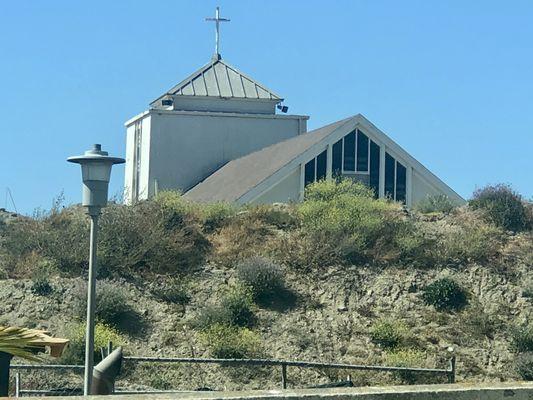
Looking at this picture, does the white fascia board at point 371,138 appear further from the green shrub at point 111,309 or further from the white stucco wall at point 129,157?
the white stucco wall at point 129,157

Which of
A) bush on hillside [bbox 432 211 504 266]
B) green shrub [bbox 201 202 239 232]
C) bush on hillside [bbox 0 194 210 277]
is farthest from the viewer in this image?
green shrub [bbox 201 202 239 232]

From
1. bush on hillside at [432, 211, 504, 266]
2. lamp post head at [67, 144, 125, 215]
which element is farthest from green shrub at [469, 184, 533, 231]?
lamp post head at [67, 144, 125, 215]

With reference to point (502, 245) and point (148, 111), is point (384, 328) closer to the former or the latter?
point (502, 245)

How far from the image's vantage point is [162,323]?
2494cm

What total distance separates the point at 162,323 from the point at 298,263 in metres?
4.60

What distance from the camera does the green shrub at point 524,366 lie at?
74.1 ft

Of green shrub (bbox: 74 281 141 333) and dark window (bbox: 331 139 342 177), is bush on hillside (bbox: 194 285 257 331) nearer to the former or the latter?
green shrub (bbox: 74 281 141 333)

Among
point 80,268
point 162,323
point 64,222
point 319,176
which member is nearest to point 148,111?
point 319,176

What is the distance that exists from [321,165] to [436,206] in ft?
16.3

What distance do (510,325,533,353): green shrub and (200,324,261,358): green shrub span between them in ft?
17.8

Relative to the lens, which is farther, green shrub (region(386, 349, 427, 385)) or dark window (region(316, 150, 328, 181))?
dark window (region(316, 150, 328, 181))

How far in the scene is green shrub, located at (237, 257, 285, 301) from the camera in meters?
26.4

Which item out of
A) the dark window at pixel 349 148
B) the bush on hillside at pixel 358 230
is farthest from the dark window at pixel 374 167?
the bush on hillside at pixel 358 230

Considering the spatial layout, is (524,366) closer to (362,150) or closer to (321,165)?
(321,165)
